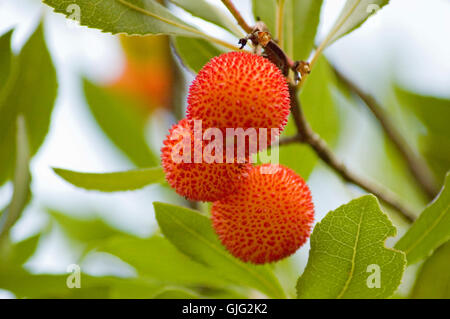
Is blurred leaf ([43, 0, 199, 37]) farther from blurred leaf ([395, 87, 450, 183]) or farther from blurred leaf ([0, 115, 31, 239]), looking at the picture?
blurred leaf ([395, 87, 450, 183])

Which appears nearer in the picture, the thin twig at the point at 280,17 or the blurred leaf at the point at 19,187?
the thin twig at the point at 280,17

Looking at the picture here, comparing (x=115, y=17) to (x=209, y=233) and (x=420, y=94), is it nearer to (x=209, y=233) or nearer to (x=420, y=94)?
(x=209, y=233)

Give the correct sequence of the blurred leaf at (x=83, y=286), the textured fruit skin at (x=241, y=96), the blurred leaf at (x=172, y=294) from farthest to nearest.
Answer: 1. the blurred leaf at (x=83, y=286)
2. the blurred leaf at (x=172, y=294)
3. the textured fruit skin at (x=241, y=96)

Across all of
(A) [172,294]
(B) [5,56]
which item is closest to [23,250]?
(B) [5,56]

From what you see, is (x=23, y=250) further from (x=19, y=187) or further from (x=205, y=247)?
(x=205, y=247)

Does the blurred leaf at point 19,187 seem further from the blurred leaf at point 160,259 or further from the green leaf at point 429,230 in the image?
the green leaf at point 429,230

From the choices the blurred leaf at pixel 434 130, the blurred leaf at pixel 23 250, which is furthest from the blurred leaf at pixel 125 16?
the blurred leaf at pixel 434 130

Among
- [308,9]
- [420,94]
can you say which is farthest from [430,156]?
[308,9]
